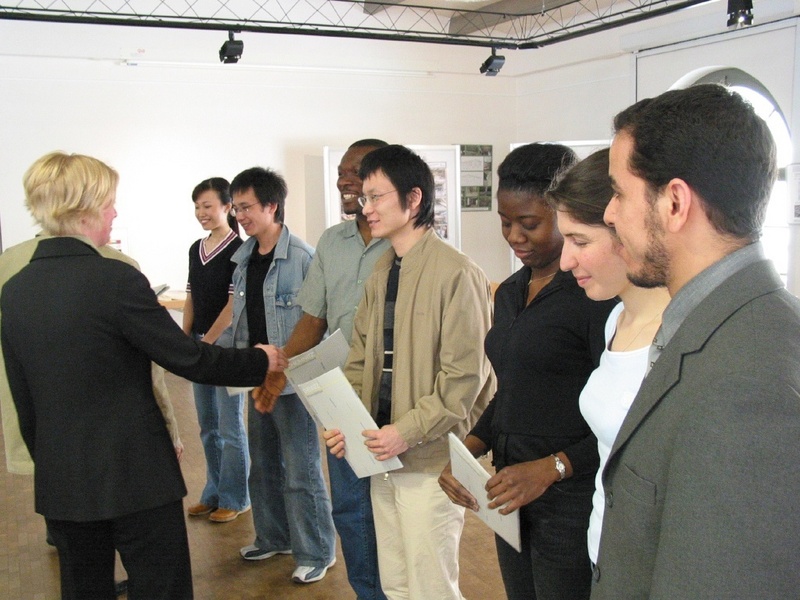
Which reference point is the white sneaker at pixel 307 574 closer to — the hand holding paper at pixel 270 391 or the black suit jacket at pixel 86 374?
the hand holding paper at pixel 270 391

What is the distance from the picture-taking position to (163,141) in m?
7.14

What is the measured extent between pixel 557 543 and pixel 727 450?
0.92 meters

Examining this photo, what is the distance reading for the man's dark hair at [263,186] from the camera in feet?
10.3

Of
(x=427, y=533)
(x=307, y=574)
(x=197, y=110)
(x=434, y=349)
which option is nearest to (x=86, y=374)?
(x=434, y=349)

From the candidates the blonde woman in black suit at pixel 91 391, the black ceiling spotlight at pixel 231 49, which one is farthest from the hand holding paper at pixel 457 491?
the black ceiling spotlight at pixel 231 49

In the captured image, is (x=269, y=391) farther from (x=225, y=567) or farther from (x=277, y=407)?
(x=225, y=567)

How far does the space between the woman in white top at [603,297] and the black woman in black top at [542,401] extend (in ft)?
0.60

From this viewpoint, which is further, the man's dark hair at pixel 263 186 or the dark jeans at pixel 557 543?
the man's dark hair at pixel 263 186

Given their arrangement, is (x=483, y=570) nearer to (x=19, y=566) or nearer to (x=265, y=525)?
(x=265, y=525)

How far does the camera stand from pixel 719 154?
85cm

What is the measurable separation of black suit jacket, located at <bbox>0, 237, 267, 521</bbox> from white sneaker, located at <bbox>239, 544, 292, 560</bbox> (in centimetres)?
161

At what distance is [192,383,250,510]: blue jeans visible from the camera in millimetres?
3650

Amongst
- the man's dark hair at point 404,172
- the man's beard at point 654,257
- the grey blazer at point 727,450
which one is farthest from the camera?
the man's dark hair at point 404,172

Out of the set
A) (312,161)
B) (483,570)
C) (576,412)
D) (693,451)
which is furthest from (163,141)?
(693,451)
